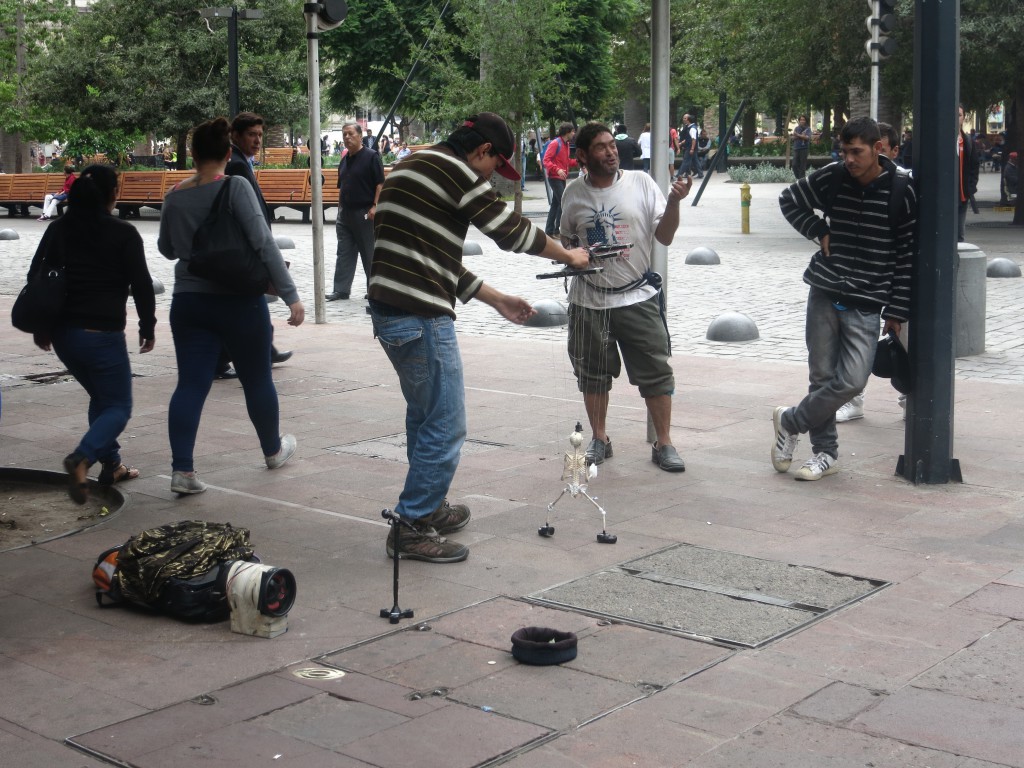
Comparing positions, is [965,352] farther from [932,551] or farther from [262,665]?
[262,665]

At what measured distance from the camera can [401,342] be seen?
564 centimetres

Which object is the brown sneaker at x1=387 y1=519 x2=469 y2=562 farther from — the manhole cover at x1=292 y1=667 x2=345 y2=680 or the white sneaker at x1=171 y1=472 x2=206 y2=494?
the white sneaker at x1=171 y1=472 x2=206 y2=494

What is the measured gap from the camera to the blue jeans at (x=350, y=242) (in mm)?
14391

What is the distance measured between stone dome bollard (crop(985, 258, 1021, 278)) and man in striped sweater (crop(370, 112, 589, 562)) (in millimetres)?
11514

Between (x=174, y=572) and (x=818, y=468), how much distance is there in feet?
11.7

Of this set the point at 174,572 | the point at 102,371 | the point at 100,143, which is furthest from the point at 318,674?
the point at 100,143

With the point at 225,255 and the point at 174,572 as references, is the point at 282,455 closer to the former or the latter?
the point at 225,255

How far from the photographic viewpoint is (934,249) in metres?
6.92

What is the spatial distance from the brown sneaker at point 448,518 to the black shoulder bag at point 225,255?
1570 mm

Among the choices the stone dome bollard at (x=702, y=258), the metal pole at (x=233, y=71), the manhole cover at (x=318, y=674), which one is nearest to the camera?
the manhole cover at (x=318, y=674)

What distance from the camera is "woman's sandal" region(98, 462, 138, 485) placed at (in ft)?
23.6

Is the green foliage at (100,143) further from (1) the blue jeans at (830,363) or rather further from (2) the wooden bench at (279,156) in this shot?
(1) the blue jeans at (830,363)

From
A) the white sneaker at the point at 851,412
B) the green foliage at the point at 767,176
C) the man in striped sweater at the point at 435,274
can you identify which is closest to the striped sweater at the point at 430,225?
the man in striped sweater at the point at 435,274

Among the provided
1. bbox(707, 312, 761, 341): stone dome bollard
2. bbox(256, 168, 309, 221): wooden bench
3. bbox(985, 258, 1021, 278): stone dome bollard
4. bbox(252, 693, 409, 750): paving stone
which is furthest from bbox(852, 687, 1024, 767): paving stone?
bbox(256, 168, 309, 221): wooden bench
